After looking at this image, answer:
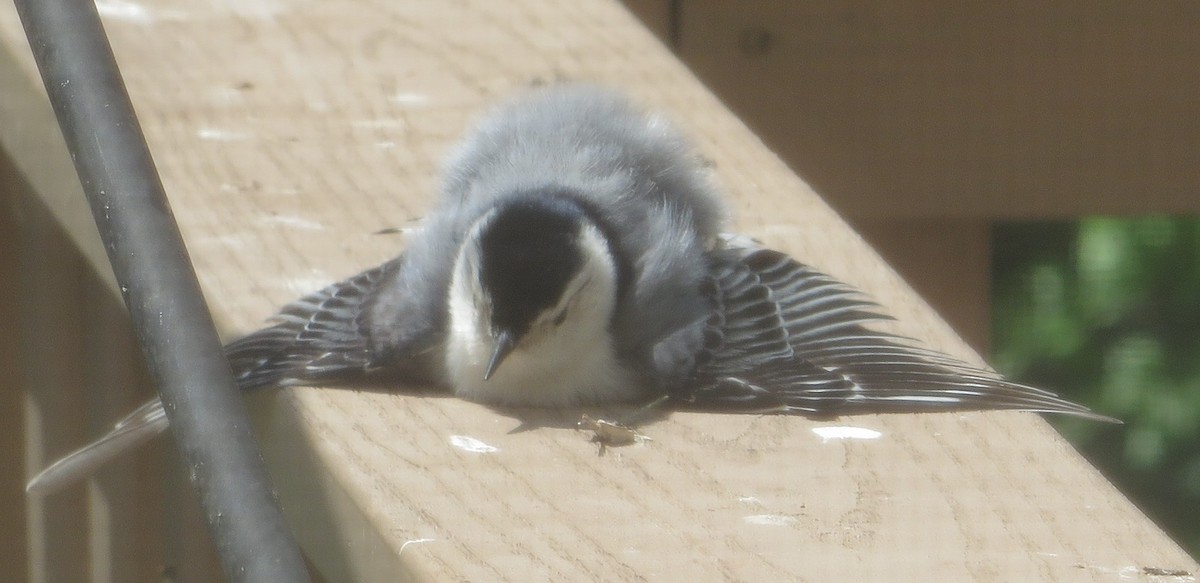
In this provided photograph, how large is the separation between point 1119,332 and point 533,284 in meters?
2.55

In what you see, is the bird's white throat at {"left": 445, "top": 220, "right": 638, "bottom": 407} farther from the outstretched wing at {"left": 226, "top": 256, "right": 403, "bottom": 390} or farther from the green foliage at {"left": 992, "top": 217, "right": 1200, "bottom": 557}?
the green foliage at {"left": 992, "top": 217, "right": 1200, "bottom": 557}

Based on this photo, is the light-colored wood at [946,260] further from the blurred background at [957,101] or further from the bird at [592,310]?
the bird at [592,310]

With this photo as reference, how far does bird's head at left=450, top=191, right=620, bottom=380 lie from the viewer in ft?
4.93

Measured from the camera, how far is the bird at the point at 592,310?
1.40 metres

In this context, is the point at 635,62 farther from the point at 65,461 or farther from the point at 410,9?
the point at 65,461

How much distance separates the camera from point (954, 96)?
2.13 meters

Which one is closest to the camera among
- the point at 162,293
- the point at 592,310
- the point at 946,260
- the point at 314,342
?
the point at 162,293

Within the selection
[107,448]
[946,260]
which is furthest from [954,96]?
[107,448]

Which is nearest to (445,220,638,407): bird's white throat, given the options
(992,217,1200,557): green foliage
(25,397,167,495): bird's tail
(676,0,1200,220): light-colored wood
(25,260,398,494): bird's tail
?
(25,260,398,494): bird's tail

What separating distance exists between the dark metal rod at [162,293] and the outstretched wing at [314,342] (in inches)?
10.9

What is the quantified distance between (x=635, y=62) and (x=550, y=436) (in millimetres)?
712

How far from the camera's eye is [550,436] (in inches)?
50.4

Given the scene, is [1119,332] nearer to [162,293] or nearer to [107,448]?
[107,448]

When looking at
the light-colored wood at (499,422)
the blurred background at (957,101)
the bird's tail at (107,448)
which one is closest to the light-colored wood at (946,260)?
the blurred background at (957,101)
